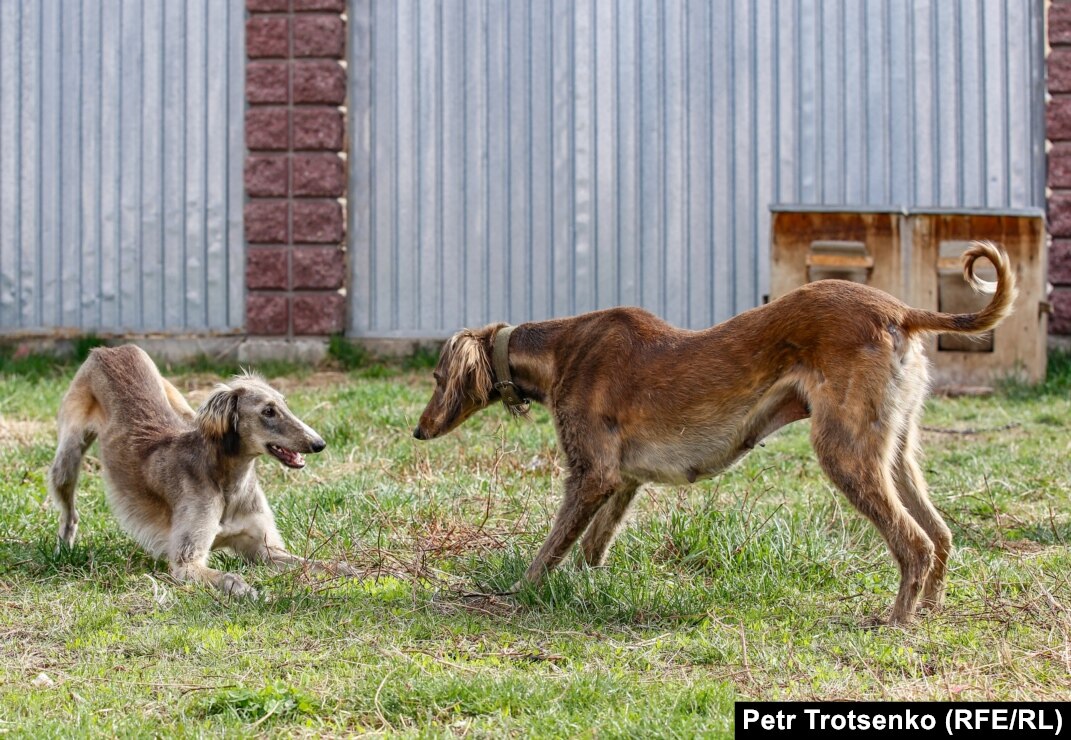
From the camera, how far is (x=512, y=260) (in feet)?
38.0

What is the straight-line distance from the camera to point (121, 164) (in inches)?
463

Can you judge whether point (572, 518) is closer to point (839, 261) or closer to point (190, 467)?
point (190, 467)

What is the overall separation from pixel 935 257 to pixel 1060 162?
6.99 ft

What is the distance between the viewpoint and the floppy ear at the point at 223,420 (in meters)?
5.39

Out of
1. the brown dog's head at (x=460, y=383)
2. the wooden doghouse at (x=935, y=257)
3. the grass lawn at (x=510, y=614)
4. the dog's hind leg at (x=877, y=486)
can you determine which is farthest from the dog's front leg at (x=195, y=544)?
the wooden doghouse at (x=935, y=257)

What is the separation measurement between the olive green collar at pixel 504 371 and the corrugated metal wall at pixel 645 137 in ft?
20.6

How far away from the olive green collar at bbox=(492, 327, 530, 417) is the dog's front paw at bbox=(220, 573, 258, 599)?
1297mm

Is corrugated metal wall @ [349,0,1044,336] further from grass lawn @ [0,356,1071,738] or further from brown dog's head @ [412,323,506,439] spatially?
Answer: brown dog's head @ [412,323,506,439]

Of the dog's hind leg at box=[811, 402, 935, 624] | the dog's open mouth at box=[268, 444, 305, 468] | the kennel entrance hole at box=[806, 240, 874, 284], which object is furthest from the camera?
the kennel entrance hole at box=[806, 240, 874, 284]

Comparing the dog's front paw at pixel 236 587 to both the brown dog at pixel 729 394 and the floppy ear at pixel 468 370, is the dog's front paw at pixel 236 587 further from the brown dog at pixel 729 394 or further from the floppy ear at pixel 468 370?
the floppy ear at pixel 468 370

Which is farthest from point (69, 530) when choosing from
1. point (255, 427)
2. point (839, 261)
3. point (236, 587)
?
point (839, 261)

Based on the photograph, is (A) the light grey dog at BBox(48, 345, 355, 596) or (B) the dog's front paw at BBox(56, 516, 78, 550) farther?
(B) the dog's front paw at BBox(56, 516, 78, 550)

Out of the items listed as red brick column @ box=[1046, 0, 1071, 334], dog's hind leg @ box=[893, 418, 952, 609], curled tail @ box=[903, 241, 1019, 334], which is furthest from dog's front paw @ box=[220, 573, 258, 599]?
red brick column @ box=[1046, 0, 1071, 334]

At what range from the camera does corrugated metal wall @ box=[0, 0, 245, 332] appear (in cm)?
1164
